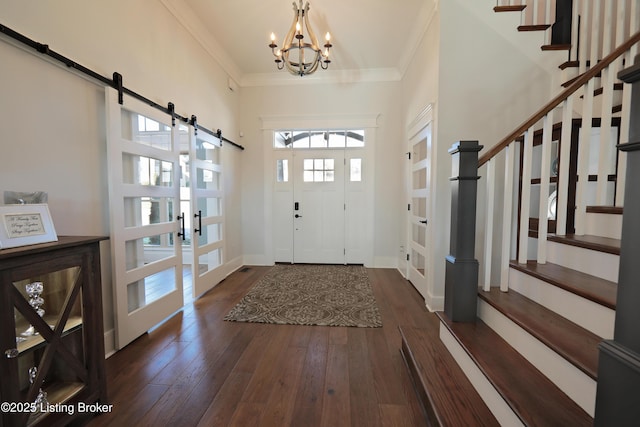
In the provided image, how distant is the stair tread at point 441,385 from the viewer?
1257 millimetres

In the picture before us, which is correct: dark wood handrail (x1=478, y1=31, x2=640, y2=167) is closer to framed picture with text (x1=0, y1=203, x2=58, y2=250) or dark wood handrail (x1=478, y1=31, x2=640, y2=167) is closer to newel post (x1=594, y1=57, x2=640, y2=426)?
newel post (x1=594, y1=57, x2=640, y2=426)

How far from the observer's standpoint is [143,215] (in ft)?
7.95

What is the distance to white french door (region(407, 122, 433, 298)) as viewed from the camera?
311 cm

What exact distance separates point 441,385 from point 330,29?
3.91 metres

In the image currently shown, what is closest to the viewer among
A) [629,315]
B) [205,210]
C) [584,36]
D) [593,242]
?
[629,315]

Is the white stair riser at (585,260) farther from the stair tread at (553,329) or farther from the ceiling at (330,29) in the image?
the ceiling at (330,29)

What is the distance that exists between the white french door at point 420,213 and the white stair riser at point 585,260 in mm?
1173

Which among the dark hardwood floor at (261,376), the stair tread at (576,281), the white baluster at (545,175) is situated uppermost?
the white baluster at (545,175)

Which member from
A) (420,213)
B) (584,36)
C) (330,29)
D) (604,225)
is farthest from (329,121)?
(604,225)

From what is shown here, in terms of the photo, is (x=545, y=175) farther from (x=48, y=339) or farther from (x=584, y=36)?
(x=48, y=339)

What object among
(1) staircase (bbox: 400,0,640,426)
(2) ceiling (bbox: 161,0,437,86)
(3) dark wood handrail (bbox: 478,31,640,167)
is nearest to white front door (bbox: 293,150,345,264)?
(2) ceiling (bbox: 161,0,437,86)

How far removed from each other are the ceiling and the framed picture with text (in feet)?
8.30

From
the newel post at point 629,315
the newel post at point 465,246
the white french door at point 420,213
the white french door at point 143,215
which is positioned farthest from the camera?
the white french door at point 420,213

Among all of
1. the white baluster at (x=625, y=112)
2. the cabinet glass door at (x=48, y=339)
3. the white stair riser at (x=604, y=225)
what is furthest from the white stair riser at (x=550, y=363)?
the cabinet glass door at (x=48, y=339)
